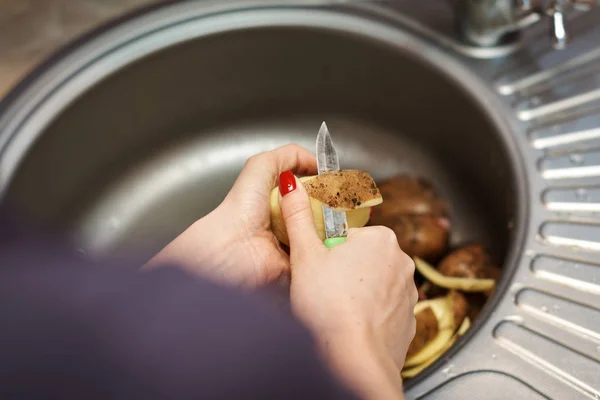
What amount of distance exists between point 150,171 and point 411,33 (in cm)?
42

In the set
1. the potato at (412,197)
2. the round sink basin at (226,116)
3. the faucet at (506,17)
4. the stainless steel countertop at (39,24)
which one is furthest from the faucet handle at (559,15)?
the stainless steel countertop at (39,24)

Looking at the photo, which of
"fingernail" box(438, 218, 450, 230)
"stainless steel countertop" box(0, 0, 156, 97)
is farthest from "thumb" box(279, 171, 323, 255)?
"stainless steel countertop" box(0, 0, 156, 97)

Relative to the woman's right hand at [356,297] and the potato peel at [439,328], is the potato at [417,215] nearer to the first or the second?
the potato peel at [439,328]

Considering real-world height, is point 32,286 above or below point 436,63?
below

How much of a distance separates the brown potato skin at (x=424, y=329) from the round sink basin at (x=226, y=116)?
92 mm

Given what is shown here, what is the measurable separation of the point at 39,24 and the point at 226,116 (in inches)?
20.3

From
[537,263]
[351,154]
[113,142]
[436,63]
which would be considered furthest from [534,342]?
[113,142]

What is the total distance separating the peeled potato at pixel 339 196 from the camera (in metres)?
0.42

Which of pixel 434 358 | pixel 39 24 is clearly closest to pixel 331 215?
pixel 434 358

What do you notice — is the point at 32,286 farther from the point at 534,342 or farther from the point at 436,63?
the point at 436,63

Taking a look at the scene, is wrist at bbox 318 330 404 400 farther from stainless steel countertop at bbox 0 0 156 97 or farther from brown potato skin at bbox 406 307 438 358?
stainless steel countertop at bbox 0 0 156 97

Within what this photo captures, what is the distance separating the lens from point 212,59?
74 centimetres

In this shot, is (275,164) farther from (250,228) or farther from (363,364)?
(363,364)

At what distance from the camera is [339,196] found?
1.40 ft
